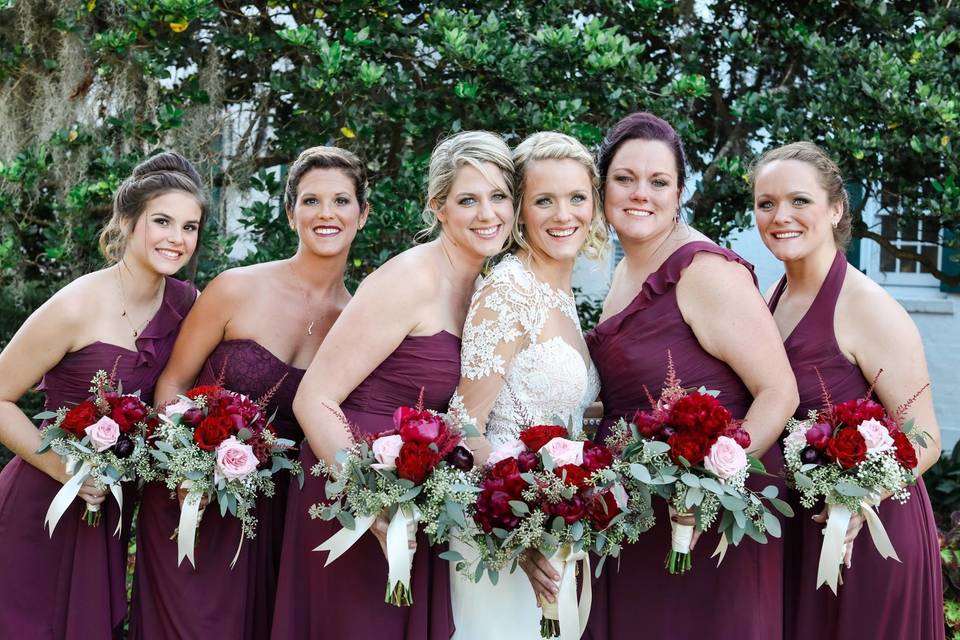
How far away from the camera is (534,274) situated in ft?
13.0

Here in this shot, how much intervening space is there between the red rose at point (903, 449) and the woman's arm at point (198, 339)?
2.76 meters

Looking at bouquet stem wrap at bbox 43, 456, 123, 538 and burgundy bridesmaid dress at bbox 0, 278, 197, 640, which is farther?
burgundy bridesmaid dress at bbox 0, 278, 197, 640

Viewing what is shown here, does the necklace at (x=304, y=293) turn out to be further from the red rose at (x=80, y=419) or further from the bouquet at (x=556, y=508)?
the bouquet at (x=556, y=508)

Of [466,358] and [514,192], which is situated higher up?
[514,192]

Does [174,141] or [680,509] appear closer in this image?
[680,509]

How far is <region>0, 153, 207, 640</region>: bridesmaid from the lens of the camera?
13.3ft

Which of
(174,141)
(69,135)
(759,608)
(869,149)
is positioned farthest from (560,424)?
(69,135)

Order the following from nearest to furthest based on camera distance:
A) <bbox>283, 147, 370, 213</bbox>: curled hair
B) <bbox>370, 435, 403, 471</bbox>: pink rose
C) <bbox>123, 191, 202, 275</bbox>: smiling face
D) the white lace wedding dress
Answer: <bbox>370, 435, 403, 471</bbox>: pink rose → the white lace wedding dress → <bbox>123, 191, 202, 275</bbox>: smiling face → <bbox>283, 147, 370, 213</bbox>: curled hair

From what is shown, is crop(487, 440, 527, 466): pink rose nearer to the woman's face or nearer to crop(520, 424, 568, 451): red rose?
crop(520, 424, 568, 451): red rose

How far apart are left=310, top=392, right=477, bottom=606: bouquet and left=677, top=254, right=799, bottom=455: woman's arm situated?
108 centimetres

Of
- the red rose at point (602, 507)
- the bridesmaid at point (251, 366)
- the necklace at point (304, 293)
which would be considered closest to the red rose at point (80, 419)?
the bridesmaid at point (251, 366)

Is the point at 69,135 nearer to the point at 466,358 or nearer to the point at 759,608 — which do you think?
the point at 466,358

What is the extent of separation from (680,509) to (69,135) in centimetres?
475

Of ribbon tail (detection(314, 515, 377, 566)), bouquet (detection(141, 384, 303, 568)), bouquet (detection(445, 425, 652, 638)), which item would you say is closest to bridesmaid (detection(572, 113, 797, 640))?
bouquet (detection(445, 425, 652, 638))
